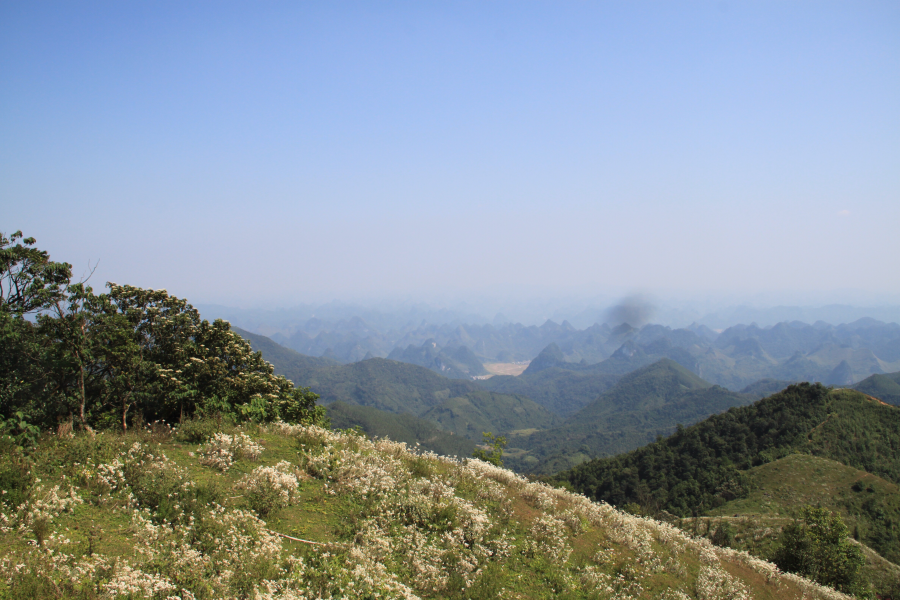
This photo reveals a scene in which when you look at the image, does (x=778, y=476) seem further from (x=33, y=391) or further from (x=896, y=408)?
(x=33, y=391)

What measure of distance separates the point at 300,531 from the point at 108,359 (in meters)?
9.89

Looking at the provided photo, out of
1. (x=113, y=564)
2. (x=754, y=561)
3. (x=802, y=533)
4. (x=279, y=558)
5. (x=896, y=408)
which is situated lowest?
(x=896, y=408)

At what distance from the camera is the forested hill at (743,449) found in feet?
268

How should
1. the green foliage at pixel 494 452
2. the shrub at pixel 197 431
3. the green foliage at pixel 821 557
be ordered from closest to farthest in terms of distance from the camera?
the shrub at pixel 197 431
the green foliage at pixel 821 557
the green foliage at pixel 494 452

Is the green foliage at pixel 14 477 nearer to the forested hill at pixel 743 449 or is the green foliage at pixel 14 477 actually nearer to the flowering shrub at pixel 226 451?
the flowering shrub at pixel 226 451

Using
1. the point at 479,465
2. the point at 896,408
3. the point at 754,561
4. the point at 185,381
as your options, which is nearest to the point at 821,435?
the point at 896,408

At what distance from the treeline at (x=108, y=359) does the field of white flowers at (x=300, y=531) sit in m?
2.86

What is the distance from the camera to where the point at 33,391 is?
1312cm

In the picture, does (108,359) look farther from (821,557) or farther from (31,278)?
(821,557)

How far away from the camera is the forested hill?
3219 inches

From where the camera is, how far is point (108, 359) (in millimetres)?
13672

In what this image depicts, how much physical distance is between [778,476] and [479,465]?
85388mm

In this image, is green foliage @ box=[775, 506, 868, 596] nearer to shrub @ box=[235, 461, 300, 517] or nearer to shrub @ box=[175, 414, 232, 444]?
shrub @ box=[235, 461, 300, 517]

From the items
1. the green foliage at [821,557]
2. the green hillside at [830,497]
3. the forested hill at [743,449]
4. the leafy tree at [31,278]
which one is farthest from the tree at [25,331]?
the forested hill at [743,449]
